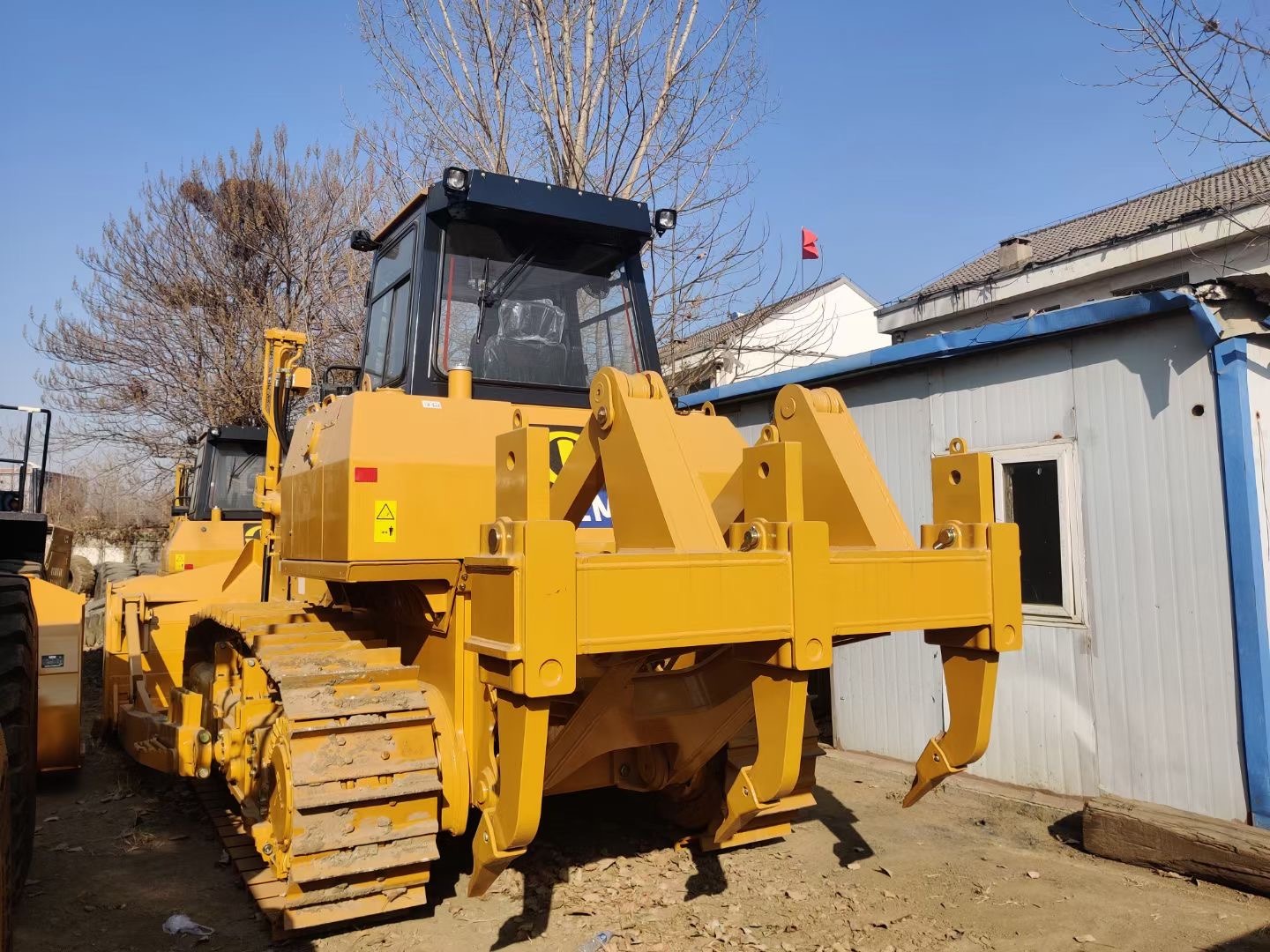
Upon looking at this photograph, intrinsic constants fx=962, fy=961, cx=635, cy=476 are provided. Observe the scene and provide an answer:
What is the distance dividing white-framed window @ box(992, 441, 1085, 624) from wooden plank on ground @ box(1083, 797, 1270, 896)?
128cm

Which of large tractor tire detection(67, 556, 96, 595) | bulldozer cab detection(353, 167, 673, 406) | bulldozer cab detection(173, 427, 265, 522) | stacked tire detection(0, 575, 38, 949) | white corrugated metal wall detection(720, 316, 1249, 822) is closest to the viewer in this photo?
stacked tire detection(0, 575, 38, 949)

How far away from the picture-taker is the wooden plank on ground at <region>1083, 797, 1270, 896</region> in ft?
14.8

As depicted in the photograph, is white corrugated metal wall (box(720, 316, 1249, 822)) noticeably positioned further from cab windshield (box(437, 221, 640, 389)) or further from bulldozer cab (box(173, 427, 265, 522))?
bulldozer cab (box(173, 427, 265, 522))

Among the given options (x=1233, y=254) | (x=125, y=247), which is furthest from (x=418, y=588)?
(x=125, y=247)

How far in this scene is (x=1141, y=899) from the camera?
14.7ft

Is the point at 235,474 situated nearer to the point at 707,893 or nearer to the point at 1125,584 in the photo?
the point at 707,893

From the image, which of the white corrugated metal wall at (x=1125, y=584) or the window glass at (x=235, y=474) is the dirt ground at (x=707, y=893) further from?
the window glass at (x=235, y=474)

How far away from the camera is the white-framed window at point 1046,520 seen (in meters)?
6.02

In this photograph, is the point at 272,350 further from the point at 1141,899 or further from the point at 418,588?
the point at 1141,899

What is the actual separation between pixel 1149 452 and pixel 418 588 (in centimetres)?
427

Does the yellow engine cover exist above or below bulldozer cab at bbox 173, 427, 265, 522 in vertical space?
below

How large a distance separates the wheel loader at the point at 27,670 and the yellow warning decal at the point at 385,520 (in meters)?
1.38

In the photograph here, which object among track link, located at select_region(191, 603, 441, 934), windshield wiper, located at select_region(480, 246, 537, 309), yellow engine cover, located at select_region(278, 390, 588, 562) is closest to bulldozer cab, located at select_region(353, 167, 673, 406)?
windshield wiper, located at select_region(480, 246, 537, 309)

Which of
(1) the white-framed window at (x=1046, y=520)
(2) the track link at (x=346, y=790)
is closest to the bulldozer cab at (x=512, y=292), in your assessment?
(2) the track link at (x=346, y=790)
